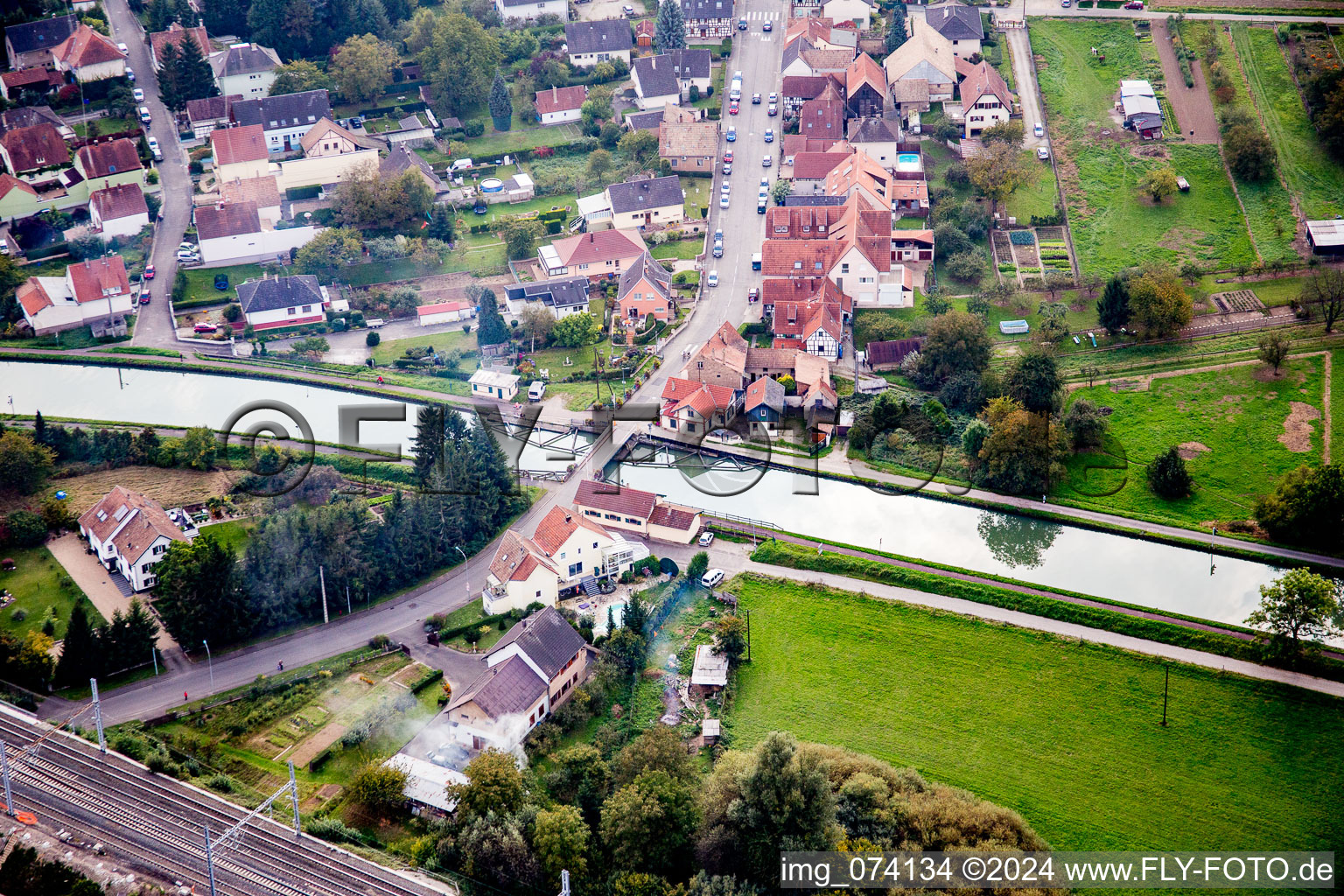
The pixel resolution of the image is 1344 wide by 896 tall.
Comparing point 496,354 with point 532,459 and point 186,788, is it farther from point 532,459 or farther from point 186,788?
point 186,788

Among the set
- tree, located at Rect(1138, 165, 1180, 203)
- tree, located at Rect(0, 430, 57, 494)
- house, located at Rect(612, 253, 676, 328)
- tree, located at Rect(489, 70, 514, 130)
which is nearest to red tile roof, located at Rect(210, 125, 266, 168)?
tree, located at Rect(489, 70, 514, 130)

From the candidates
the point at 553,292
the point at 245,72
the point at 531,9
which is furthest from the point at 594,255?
the point at 531,9

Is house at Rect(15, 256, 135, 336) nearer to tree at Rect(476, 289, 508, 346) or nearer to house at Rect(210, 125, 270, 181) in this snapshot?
house at Rect(210, 125, 270, 181)

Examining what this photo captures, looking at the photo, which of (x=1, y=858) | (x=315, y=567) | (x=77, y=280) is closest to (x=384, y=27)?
(x=77, y=280)

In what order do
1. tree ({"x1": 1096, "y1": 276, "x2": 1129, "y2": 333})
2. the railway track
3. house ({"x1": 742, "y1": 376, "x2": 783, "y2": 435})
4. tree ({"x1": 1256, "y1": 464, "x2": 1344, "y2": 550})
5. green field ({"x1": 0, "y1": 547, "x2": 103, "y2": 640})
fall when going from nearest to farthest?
the railway track
green field ({"x1": 0, "y1": 547, "x2": 103, "y2": 640})
tree ({"x1": 1256, "y1": 464, "x2": 1344, "y2": 550})
house ({"x1": 742, "y1": 376, "x2": 783, "y2": 435})
tree ({"x1": 1096, "y1": 276, "x2": 1129, "y2": 333})

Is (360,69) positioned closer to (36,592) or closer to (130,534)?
(130,534)
